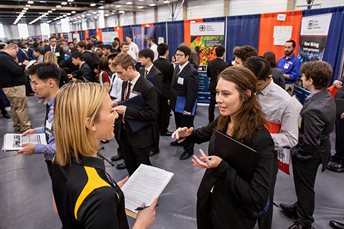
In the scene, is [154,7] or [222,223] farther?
[154,7]

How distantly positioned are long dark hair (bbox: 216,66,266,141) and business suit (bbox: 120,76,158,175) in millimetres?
1228

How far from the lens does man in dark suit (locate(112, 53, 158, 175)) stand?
244cm

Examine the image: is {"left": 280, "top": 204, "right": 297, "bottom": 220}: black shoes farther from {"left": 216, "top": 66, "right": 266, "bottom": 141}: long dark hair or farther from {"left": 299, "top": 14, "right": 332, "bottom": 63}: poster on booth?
{"left": 299, "top": 14, "right": 332, "bottom": 63}: poster on booth

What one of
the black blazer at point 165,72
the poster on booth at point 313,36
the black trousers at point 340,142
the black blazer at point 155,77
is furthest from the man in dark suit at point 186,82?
the poster on booth at point 313,36

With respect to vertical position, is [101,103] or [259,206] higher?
→ [101,103]

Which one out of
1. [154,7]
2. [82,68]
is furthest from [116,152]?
[154,7]

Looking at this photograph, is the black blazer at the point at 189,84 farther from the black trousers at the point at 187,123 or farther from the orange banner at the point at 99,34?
the orange banner at the point at 99,34

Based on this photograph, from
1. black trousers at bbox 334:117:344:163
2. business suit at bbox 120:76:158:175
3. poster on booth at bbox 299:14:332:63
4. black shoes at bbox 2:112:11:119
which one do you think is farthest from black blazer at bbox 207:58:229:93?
black shoes at bbox 2:112:11:119

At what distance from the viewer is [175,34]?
6918mm

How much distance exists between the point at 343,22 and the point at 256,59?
306 cm

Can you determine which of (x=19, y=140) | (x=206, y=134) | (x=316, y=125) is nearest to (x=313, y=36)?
(x=316, y=125)

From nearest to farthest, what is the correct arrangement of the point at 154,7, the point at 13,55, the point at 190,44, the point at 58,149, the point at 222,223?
the point at 58,149 → the point at 222,223 → the point at 13,55 → the point at 190,44 → the point at 154,7

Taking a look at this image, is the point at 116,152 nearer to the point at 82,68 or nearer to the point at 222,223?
the point at 82,68

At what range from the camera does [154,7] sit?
54.5ft
